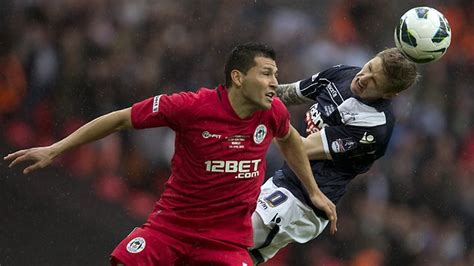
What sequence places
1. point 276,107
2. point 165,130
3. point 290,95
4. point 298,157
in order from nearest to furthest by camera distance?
point 276,107, point 298,157, point 290,95, point 165,130

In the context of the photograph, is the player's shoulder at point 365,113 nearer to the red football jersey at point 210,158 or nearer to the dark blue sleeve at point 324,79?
the dark blue sleeve at point 324,79

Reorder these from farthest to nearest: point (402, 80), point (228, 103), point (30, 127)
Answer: point (30, 127) < point (402, 80) < point (228, 103)

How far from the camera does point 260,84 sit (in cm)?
500

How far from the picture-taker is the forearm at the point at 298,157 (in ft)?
17.3

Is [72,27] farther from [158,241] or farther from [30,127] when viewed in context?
[158,241]

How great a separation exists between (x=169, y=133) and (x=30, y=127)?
43.4 inches

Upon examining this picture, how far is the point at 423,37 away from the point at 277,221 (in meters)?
1.35

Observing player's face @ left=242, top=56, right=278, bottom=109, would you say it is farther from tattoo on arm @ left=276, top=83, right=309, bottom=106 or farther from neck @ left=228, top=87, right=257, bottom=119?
tattoo on arm @ left=276, top=83, right=309, bottom=106

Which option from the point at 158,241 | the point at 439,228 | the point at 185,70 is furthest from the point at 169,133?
the point at 158,241

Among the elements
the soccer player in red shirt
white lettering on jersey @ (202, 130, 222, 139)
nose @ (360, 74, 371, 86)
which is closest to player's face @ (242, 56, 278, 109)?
the soccer player in red shirt

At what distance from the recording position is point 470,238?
8883 millimetres

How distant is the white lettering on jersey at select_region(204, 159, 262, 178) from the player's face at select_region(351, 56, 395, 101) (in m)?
0.99

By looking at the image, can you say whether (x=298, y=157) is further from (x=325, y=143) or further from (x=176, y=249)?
(x=176, y=249)

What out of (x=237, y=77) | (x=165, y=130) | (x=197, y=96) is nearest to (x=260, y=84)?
(x=237, y=77)
